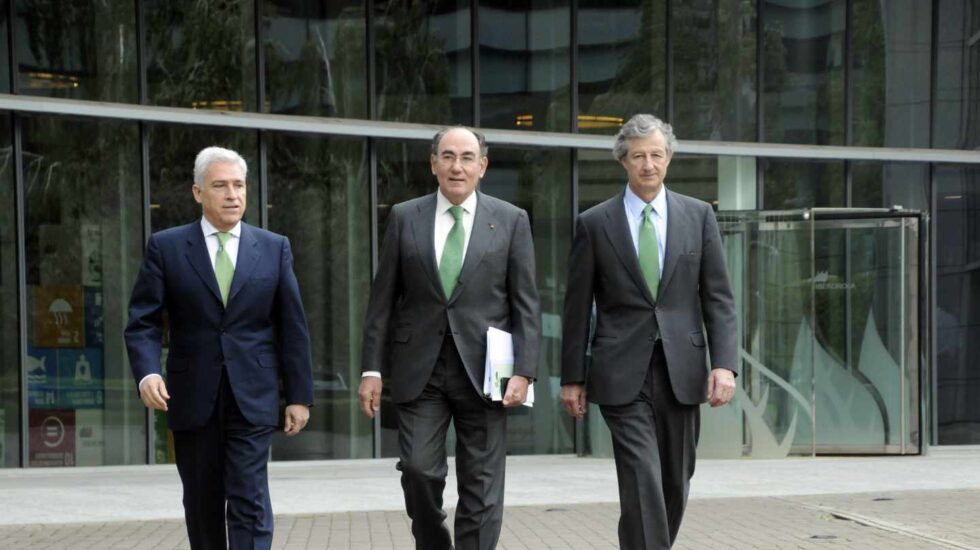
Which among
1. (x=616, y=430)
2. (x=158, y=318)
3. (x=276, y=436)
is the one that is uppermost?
Answer: (x=158, y=318)

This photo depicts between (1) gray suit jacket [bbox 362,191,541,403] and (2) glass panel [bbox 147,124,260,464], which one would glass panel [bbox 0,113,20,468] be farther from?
(1) gray suit jacket [bbox 362,191,541,403]

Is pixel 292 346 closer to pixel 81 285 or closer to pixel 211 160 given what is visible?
pixel 211 160

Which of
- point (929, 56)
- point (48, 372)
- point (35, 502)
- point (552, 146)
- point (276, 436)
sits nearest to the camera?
point (35, 502)

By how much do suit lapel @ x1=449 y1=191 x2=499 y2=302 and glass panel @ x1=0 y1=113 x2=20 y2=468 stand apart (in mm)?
7930

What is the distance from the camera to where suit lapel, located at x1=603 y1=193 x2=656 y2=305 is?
603 centimetres

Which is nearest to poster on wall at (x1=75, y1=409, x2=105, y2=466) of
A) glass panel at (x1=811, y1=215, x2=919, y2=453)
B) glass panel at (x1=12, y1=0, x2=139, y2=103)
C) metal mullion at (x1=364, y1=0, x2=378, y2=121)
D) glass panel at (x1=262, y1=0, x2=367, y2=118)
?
glass panel at (x1=12, y1=0, x2=139, y2=103)

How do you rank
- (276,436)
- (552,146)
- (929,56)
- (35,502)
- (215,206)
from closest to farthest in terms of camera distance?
(215,206), (35,502), (276,436), (552,146), (929,56)

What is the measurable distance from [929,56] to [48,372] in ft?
31.2

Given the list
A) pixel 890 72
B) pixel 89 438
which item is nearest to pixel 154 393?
pixel 89 438

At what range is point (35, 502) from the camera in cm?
1047

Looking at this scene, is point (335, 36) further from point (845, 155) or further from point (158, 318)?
point (158, 318)

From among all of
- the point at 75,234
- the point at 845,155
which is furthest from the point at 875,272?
the point at 75,234

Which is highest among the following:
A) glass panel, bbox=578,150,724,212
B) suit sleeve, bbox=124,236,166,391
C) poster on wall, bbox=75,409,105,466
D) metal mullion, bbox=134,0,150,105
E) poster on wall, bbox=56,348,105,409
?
metal mullion, bbox=134,0,150,105

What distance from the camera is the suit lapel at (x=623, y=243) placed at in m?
6.03
